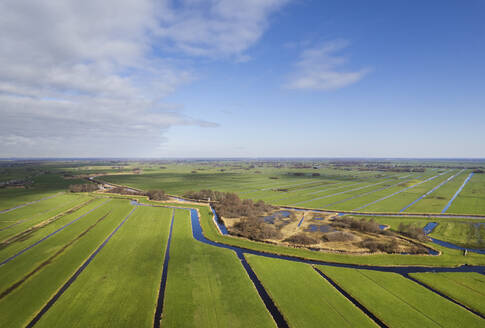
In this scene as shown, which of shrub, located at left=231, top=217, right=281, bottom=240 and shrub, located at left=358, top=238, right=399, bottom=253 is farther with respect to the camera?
shrub, located at left=231, top=217, right=281, bottom=240

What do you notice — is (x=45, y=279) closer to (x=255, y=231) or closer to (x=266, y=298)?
(x=266, y=298)

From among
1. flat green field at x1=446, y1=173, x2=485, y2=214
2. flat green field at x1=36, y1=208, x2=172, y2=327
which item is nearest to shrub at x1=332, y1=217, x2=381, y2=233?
flat green field at x1=446, y1=173, x2=485, y2=214

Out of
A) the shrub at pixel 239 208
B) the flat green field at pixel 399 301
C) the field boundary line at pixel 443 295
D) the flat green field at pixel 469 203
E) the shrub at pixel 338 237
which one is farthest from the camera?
the flat green field at pixel 469 203

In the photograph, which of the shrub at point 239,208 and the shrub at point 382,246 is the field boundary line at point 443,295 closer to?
the shrub at point 382,246

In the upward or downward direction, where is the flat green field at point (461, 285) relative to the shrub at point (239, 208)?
downward

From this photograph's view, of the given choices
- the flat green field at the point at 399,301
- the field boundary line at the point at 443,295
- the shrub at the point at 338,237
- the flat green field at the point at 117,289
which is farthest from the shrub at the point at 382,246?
the flat green field at the point at 117,289

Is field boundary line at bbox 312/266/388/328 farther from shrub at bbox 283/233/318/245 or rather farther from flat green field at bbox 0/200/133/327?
flat green field at bbox 0/200/133/327

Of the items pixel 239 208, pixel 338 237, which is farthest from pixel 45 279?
pixel 338 237
